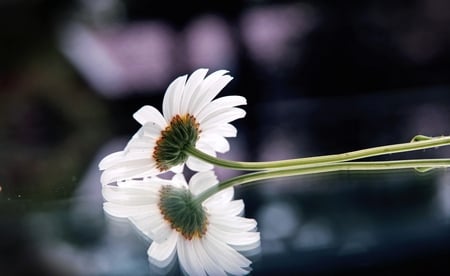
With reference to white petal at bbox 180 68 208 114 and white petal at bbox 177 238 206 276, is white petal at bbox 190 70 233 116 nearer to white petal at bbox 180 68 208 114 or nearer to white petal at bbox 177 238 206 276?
white petal at bbox 180 68 208 114

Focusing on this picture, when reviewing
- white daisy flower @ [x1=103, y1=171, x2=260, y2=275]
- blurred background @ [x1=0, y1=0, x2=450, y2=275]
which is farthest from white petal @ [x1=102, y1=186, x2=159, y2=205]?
blurred background @ [x1=0, y1=0, x2=450, y2=275]

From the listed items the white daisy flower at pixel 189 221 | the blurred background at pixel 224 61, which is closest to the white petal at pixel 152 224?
the white daisy flower at pixel 189 221

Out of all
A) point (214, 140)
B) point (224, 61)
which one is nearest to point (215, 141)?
point (214, 140)

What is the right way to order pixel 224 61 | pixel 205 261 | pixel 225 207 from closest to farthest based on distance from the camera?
pixel 205 261 < pixel 225 207 < pixel 224 61

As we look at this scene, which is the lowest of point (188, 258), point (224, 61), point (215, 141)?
point (188, 258)

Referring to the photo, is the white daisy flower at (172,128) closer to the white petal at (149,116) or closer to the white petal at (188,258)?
the white petal at (149,116)

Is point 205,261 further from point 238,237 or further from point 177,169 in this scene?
point 177,169

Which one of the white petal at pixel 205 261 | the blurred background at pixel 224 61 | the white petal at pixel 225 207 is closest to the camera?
the white petal at pixel 205 261
